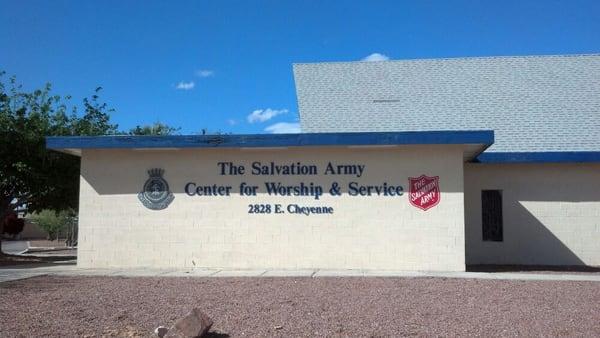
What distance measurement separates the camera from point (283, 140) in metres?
14.4

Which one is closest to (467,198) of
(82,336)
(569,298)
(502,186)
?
(502,186)

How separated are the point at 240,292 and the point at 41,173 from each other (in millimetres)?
12148

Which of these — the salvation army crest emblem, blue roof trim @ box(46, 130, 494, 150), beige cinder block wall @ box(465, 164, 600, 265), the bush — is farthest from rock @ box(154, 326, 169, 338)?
the bush

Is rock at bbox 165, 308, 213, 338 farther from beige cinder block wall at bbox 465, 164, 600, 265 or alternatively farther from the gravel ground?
beige cinder block wall at bbox 465, 164, 600, 265

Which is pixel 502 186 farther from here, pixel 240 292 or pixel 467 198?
pixel 240 292

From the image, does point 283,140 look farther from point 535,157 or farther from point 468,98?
point 468,98

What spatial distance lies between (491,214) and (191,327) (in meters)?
12.3

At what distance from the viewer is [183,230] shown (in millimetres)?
15273

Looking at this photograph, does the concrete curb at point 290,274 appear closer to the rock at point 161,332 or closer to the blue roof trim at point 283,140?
the blue roof trim at point 283,140

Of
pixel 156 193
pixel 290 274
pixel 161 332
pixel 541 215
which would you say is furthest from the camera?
pixel 541 215

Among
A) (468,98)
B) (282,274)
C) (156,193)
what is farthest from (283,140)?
(468,98)

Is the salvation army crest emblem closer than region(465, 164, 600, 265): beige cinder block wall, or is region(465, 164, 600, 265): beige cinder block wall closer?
the salvation army crest emblem

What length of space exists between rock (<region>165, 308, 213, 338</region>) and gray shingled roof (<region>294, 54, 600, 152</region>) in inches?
465

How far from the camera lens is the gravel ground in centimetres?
809
